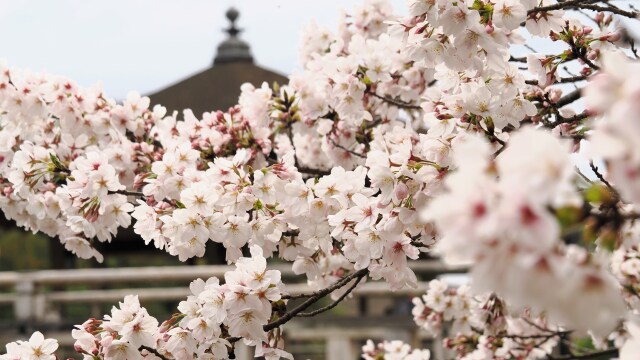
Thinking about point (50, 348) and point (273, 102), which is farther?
point (273, 102)

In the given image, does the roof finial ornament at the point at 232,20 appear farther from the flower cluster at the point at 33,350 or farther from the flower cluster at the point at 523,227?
the flower cluster at the point at 523,227

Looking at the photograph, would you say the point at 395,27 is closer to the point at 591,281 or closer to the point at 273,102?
the point at 273,102

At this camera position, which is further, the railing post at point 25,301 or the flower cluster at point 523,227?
the railing post at point 25,301

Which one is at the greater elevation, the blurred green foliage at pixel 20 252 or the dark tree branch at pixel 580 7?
the blurred green foliage at pixel 20 252

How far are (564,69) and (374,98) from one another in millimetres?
997

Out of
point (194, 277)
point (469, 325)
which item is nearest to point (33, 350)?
point (469, 325)

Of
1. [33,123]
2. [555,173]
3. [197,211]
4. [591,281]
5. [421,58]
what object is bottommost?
[591,281]

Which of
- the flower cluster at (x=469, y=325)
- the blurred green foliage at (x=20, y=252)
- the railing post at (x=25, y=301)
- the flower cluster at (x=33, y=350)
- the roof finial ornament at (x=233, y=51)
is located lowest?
the flower cluster at (x=33, y=350)

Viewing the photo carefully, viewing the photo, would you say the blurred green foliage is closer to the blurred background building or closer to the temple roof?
the blurred background building

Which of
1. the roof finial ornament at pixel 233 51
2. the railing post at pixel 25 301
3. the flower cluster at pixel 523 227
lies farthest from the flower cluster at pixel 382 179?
the roof finial ornament at pixel 233 51

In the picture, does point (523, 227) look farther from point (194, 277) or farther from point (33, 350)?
point (194, 277)

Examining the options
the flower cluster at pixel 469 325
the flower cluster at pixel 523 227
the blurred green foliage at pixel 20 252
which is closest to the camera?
the flower cluster at pixel 523 227

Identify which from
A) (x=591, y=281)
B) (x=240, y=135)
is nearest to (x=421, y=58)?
(x=240, y=135)

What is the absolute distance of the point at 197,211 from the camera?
268cm
